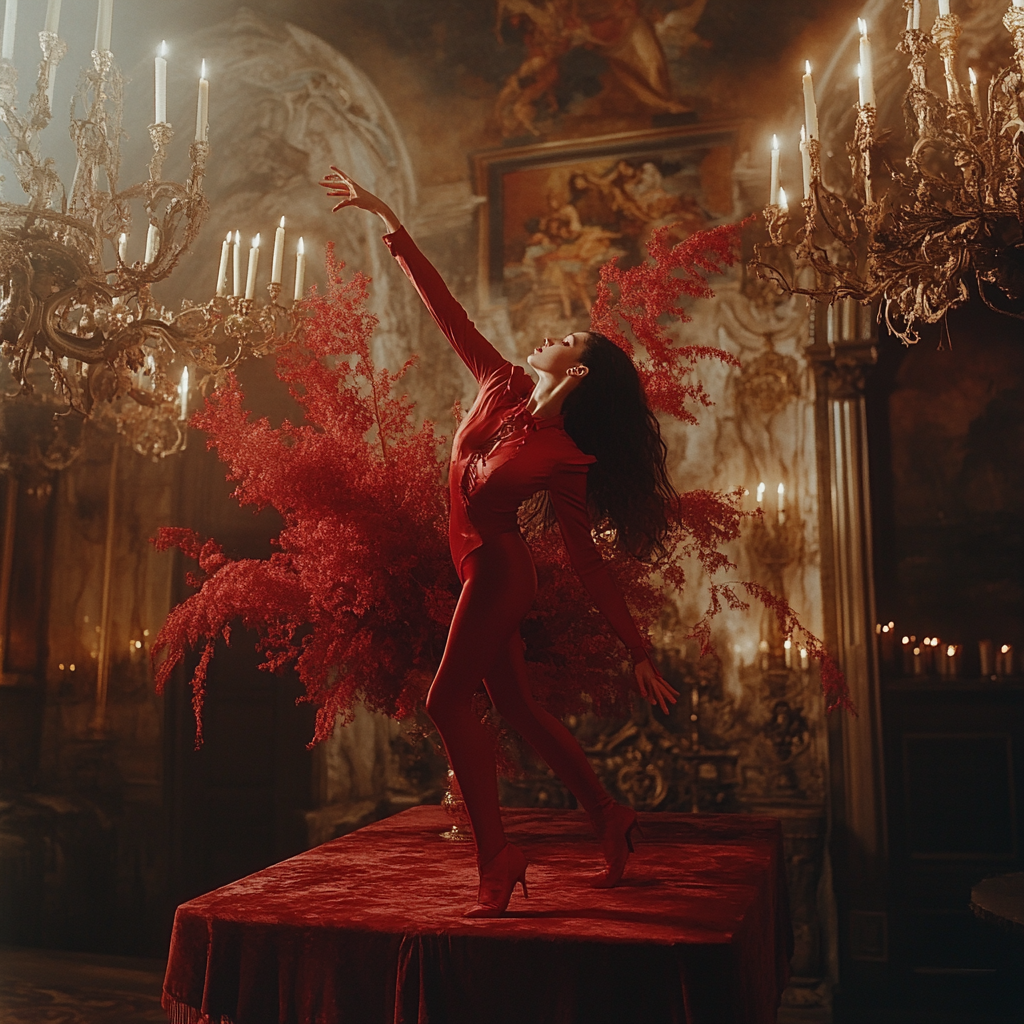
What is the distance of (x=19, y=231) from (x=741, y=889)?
3.12m

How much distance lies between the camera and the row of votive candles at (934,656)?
17.0ft

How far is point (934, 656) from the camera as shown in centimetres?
529

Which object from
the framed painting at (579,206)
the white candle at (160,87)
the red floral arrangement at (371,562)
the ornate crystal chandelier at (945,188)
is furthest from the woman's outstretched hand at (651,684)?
the framed painting at (579,206)

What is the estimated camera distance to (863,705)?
5.04 metres

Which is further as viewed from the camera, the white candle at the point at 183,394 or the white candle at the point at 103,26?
the white candle at the point at 183,394

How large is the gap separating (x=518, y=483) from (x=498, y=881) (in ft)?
3.12

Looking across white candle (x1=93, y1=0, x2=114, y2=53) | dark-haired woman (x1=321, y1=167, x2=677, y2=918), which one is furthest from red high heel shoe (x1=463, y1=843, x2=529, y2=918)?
white candle (x1=93, y1=0, x2=114, y2=53)

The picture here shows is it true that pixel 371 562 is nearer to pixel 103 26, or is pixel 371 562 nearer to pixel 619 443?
pixel 619 443

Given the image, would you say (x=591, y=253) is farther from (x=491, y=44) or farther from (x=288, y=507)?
(x=288, y=507)

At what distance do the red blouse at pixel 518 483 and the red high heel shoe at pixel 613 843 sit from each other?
1.33 feet

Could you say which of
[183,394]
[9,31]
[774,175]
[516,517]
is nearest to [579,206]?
[774,175]

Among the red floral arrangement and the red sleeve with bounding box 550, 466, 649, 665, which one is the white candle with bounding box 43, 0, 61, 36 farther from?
the red sleeve with bounding box 550, 466, 649, 665

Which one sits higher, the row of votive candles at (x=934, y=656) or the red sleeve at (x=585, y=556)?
the red sleeve at (x=585, y=556)

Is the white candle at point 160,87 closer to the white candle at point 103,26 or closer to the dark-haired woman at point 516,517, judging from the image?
the white candle at point 103,26
